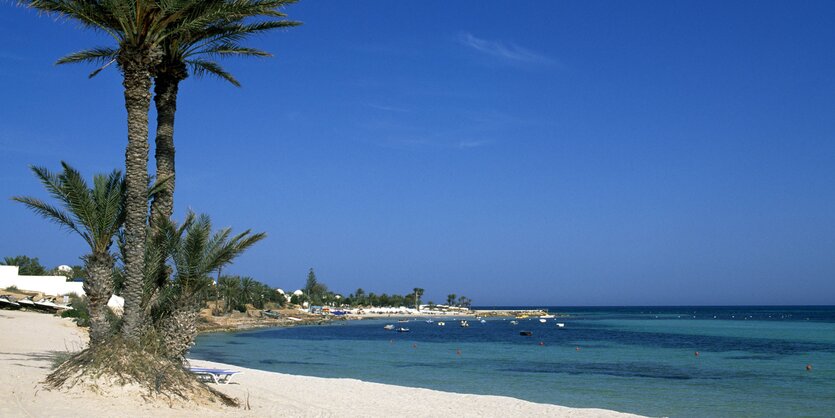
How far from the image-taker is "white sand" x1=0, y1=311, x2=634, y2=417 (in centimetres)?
1101

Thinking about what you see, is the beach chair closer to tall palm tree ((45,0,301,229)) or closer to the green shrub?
tall palm tree ((45,0,301,229))

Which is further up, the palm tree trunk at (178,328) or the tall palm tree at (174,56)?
the tall palm tree at (174,56)

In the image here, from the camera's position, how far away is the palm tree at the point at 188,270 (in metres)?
13.9

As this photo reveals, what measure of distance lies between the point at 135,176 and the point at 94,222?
51.4 inches

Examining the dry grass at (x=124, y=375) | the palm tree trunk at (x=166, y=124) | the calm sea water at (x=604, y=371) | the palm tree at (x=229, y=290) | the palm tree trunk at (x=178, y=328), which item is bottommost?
the calm sea water at (x=604, y=371)

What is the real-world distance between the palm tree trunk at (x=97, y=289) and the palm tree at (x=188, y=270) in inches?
51.9

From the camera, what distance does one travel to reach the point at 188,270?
13.9 meters

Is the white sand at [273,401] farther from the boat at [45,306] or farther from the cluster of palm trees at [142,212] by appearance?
the boat at [45,306]

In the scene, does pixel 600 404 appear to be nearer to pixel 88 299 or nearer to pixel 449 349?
pixel 88 299

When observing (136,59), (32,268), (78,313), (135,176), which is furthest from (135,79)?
(32,268)

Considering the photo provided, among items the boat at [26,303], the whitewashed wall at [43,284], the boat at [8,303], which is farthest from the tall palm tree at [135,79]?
the whitewashed wall at [43,284]

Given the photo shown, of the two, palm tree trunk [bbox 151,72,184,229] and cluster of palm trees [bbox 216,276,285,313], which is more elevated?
palm tree trunk [bbox 151,72,184,229]

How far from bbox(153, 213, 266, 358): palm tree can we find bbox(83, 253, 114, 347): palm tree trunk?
132 centimetres

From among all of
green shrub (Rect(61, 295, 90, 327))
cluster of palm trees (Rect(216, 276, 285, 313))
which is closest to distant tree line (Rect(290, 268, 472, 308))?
cluster of palm trees (Rect(216, 276, 285, 313))
